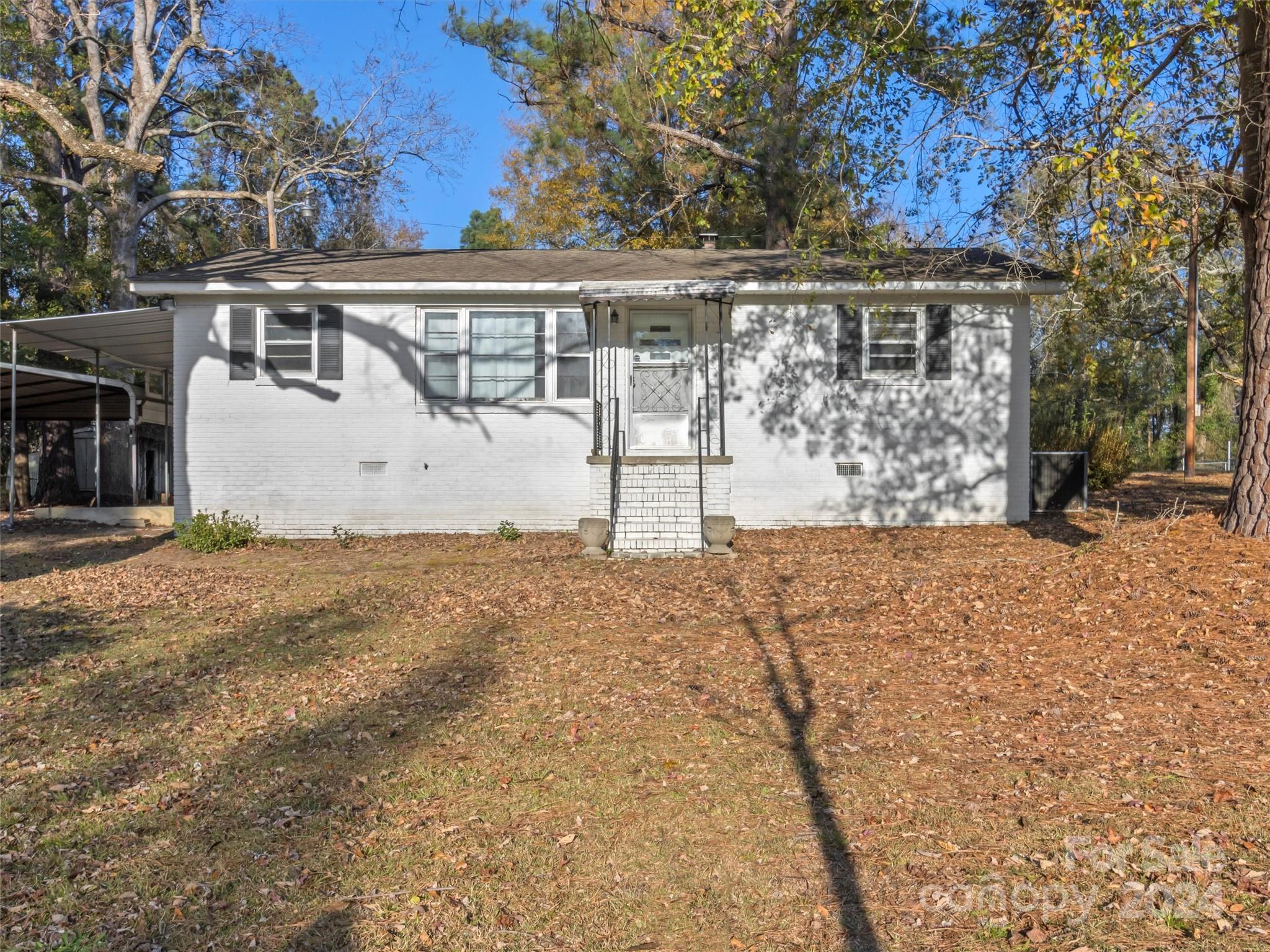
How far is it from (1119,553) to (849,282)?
570 cm

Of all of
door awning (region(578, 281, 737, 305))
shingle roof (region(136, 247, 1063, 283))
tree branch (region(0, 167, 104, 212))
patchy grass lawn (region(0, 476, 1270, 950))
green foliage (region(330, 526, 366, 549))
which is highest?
tree branch (region(0, 167, 104, 212))

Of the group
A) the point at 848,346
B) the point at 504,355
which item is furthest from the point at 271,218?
the point at 848,346

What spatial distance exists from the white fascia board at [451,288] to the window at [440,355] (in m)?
0.43

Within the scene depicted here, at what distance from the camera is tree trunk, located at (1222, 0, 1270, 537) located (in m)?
7.88

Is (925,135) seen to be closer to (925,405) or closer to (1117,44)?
(1117,44)

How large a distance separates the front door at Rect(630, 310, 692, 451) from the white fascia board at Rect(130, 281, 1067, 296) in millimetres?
1047

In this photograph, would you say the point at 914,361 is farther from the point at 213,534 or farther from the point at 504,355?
the point at 213,534

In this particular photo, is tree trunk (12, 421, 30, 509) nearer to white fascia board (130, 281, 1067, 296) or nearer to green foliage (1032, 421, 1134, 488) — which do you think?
white fascia board (130, 281, 1067, 296)

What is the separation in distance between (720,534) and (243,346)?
7137 millimetres

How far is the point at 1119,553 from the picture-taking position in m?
8.20

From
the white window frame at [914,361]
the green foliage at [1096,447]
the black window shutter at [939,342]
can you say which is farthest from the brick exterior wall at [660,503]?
the green foliage at [1096,447]

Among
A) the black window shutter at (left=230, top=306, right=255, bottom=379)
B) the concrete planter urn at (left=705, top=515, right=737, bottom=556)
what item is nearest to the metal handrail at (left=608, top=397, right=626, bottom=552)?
the concrete planter urn at (left=705, top=515, right=737, bottom=556)

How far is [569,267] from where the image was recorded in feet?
46.8

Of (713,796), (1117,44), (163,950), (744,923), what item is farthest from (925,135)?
(163,950)
